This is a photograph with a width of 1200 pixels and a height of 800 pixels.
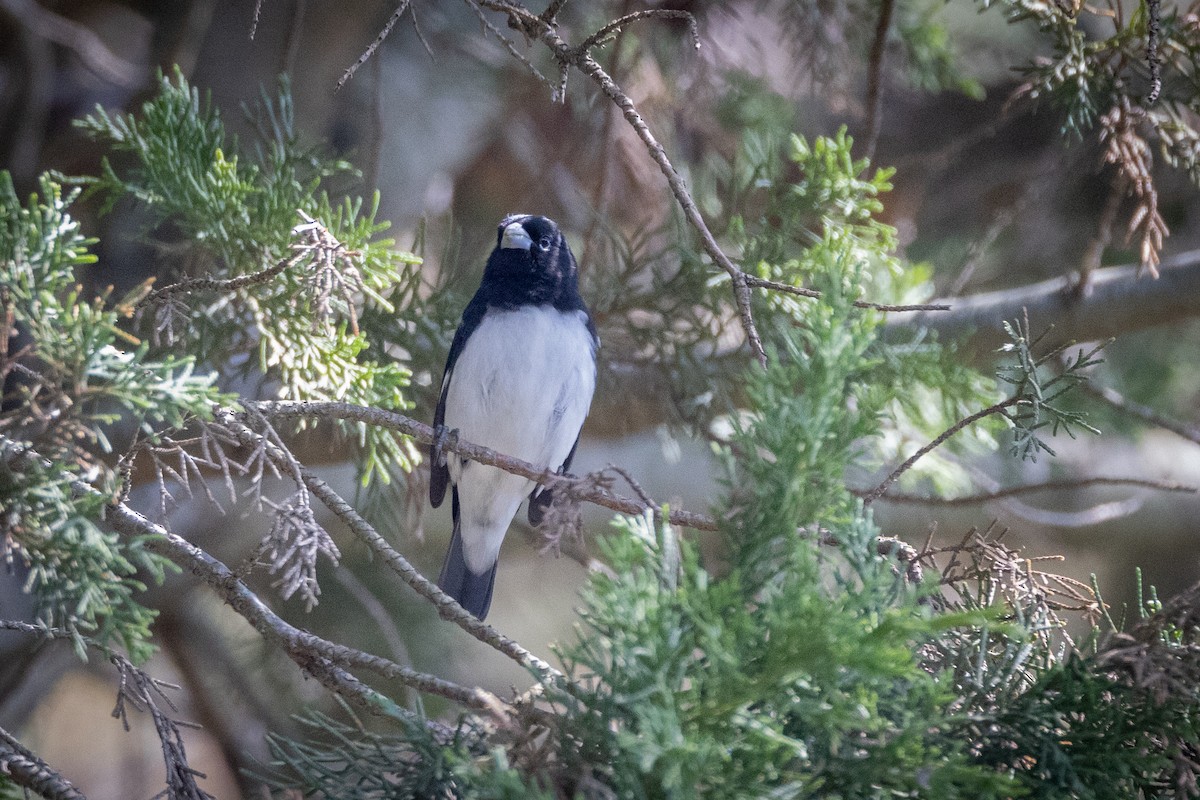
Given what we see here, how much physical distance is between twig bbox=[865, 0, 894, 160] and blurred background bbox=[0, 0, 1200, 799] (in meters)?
0.13

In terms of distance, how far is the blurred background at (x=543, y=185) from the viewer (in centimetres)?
324

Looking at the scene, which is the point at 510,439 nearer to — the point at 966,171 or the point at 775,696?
the point at 775,696

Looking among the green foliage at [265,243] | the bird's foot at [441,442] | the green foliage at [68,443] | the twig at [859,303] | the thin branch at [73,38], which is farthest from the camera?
the thin branch at [73,38]

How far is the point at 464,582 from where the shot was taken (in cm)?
338

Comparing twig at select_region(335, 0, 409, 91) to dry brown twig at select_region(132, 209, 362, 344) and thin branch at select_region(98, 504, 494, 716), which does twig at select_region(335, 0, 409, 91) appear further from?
thin branch at select_region(98, 504, 494, 716)

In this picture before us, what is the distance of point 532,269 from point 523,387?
38 cm

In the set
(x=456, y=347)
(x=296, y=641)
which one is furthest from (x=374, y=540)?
(x=456, y=347)

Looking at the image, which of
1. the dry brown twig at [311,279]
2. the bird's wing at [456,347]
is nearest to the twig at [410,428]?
the dry brown twig at [311,279]

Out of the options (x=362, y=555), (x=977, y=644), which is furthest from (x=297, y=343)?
(x=362, y=555)

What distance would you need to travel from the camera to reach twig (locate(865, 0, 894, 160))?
8.95 feet

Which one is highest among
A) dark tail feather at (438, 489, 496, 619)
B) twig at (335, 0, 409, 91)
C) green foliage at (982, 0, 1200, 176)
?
green foliage at (982, 0, 1200, 176)

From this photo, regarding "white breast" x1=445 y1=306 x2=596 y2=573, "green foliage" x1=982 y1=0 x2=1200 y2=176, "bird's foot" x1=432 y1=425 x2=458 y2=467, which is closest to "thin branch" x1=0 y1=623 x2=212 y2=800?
"bird's foot" x1=432 y1=425 x2=458 y2=467

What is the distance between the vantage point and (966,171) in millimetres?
4656

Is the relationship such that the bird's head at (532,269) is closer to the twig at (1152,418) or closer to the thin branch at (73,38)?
the twig at (1152,418)
